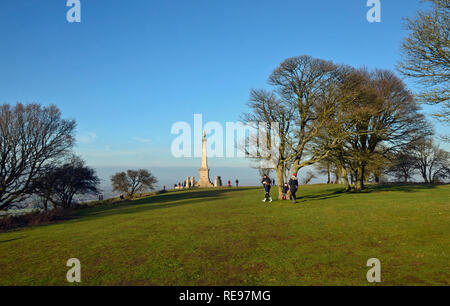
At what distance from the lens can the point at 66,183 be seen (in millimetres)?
31641

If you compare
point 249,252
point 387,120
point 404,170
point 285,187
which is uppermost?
point 387,120

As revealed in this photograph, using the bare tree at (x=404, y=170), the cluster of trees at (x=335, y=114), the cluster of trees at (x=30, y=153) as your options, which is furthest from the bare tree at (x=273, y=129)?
the bare tree at (x=404, y=170)

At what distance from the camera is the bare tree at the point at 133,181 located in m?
46.5

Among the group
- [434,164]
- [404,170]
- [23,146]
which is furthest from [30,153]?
[434,164]

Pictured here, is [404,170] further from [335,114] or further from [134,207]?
[134,207]

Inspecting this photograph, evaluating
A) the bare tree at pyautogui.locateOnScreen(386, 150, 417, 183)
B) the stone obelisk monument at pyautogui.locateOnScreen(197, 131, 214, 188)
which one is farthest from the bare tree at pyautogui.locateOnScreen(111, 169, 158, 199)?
the bare tree at pyautogui.locateOnScreen(386, 150, 417, 183)

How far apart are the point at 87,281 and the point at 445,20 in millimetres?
17575

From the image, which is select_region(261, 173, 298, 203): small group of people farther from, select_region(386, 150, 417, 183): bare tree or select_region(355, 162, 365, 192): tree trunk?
select_region(386, 150, 417, 183): bare tree

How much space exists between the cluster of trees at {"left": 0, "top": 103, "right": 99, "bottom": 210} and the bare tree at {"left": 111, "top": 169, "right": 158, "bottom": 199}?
52.3 feet

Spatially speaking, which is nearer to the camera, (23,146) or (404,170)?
(23,146)

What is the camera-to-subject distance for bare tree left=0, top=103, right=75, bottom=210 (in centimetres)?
2420

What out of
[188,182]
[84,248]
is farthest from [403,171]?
[84,248]

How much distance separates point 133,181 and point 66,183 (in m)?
16.2
